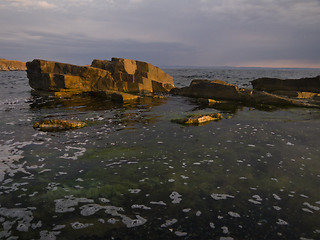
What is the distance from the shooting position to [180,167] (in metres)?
7.24

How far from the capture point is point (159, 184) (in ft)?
20.2

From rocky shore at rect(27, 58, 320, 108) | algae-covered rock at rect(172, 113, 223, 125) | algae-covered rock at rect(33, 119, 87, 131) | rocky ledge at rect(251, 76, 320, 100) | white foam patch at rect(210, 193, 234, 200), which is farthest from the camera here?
rocky ledge at rect(251, 76, 320, 100)

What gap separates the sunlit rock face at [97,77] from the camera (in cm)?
2509

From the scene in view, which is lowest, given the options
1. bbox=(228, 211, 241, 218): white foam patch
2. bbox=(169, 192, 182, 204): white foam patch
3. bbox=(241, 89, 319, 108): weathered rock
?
bbox=(228, 211, 241, 218): white foam patch

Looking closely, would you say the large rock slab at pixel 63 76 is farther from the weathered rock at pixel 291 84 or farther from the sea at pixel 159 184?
the weathered rock at pixel 291 84

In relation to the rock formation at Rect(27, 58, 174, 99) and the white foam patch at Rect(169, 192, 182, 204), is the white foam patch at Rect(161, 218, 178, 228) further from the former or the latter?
the rock formation at Rect(27, 58, 174, 99)

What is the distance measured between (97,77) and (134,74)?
18.1 feet

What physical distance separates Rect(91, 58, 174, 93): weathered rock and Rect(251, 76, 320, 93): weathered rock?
1456cm

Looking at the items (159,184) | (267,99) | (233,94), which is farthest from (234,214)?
(233,94)

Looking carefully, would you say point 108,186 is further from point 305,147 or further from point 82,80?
point 82,80

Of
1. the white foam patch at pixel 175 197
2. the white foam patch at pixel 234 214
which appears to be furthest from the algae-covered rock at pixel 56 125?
the white foam patch at pixel 234 214

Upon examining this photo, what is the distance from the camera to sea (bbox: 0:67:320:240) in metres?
4.45

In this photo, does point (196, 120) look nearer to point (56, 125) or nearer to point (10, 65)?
point (56, 125)

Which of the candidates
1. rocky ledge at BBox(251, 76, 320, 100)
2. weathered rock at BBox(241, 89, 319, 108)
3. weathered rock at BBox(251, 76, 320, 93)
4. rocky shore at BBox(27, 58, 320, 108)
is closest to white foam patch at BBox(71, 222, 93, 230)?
rocky shore at BBox(27, 58, 320, 108)
